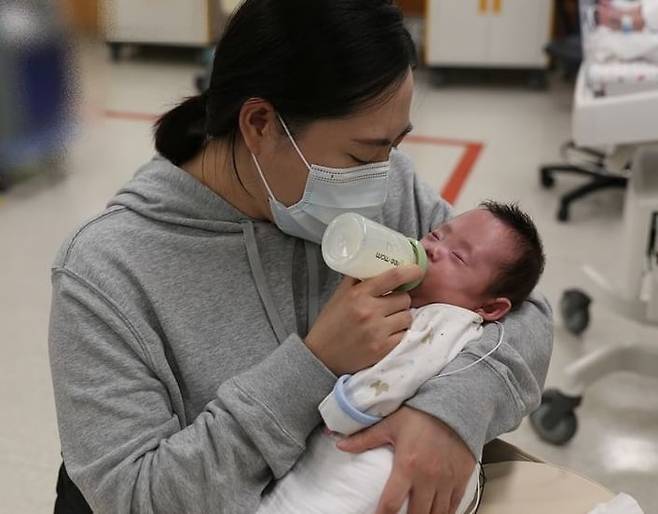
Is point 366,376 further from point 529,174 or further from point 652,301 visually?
point 529,174

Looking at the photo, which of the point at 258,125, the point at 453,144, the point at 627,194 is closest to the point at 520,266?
the point at 258,125

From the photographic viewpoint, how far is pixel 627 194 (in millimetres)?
2195

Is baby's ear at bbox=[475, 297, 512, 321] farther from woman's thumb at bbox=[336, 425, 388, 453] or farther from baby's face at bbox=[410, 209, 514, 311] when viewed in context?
woman's thumb at bbox=[336, 425, 388, 453]

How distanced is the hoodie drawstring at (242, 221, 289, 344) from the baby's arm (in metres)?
0.15

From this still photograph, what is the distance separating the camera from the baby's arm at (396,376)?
1012 millimetres

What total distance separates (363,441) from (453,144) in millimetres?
3473

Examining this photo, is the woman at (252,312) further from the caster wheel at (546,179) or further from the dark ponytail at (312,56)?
the caster wheel at (546,179)

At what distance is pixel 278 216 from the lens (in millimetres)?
1151

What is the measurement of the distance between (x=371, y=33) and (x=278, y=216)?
0.28m

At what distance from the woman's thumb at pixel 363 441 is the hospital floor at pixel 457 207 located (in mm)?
468

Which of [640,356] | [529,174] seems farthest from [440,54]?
[640,356]

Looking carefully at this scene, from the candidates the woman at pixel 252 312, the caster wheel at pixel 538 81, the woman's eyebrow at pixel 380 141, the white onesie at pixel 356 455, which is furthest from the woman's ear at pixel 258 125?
the caster wheel at pixel 538 81

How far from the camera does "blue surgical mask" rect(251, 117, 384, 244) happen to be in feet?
3.70

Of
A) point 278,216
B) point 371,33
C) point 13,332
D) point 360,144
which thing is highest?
point 371,33
